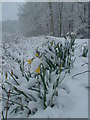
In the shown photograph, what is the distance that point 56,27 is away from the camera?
816 inches

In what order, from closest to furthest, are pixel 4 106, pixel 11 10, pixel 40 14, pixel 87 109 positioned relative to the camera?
pixel 87 109 < pixel 4 106 < pixel 40 14 < pixel 11 10

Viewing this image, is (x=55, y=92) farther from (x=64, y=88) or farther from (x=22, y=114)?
(x=22, y=114)

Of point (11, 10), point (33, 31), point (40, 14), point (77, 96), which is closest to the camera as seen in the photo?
point (77, 96)

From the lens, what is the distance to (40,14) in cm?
1848

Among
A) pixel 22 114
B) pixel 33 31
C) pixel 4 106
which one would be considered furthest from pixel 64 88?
pixel 33 31

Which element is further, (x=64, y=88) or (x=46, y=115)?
(x=64, y=88)

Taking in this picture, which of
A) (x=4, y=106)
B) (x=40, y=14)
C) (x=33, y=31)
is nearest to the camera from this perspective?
(x=4, y=106)

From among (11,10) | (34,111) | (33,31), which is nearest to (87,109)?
(34,111)

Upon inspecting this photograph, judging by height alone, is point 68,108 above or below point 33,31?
below

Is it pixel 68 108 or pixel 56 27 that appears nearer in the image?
pixel 68 108

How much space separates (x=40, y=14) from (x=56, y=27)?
3201mm

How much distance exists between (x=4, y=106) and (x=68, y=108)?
1.93 feet

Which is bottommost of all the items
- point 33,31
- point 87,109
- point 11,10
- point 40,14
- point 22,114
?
point 22,114

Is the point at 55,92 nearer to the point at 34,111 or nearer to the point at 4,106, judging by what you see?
the point at 34,111
